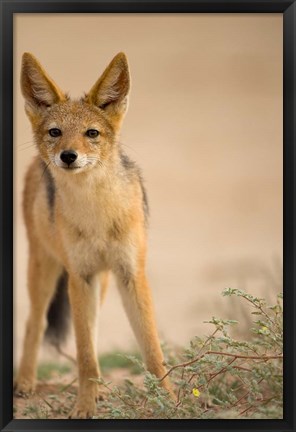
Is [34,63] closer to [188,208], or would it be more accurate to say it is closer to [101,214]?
[101,214]

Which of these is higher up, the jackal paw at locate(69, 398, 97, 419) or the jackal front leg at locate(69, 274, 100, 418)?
the jackal front leg at locate(69, 274, 100, 418)

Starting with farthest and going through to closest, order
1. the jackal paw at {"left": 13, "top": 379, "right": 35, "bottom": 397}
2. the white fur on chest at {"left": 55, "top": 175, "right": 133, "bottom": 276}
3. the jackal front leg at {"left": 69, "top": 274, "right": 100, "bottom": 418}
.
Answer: the jackal paw at {"left": 13, "top": 379, "right": 35, "bottom": 397}, the jackal front leg at {"left": 69, "top": 274, "right": 100, "bottom": 418}, the white fur on chest at {"left": 55, "top": 175, "right": 133, "bottom": 276}

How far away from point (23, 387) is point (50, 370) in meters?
1.02

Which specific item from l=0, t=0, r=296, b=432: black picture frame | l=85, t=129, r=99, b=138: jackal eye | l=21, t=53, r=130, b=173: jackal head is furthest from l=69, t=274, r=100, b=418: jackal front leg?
l=85, t=129, r=99, b=138: jackal eye

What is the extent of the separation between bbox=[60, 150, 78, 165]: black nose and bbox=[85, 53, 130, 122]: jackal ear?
438mm

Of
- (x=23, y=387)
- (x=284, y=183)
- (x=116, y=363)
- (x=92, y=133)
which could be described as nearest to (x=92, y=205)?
(x=92, y=133)

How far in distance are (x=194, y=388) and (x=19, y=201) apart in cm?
224

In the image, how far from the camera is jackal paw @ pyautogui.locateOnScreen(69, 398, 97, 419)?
5.23 m

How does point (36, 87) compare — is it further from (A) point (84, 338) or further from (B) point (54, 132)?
(A) point (84, 338)

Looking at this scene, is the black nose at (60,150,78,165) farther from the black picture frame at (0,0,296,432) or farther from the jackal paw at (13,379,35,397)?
the jackal paw at (13,379,35,397)

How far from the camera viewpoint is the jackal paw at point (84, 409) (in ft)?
17.1

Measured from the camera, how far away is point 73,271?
17.3ft

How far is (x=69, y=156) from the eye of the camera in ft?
15.6

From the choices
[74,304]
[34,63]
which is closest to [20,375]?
[74,304]
